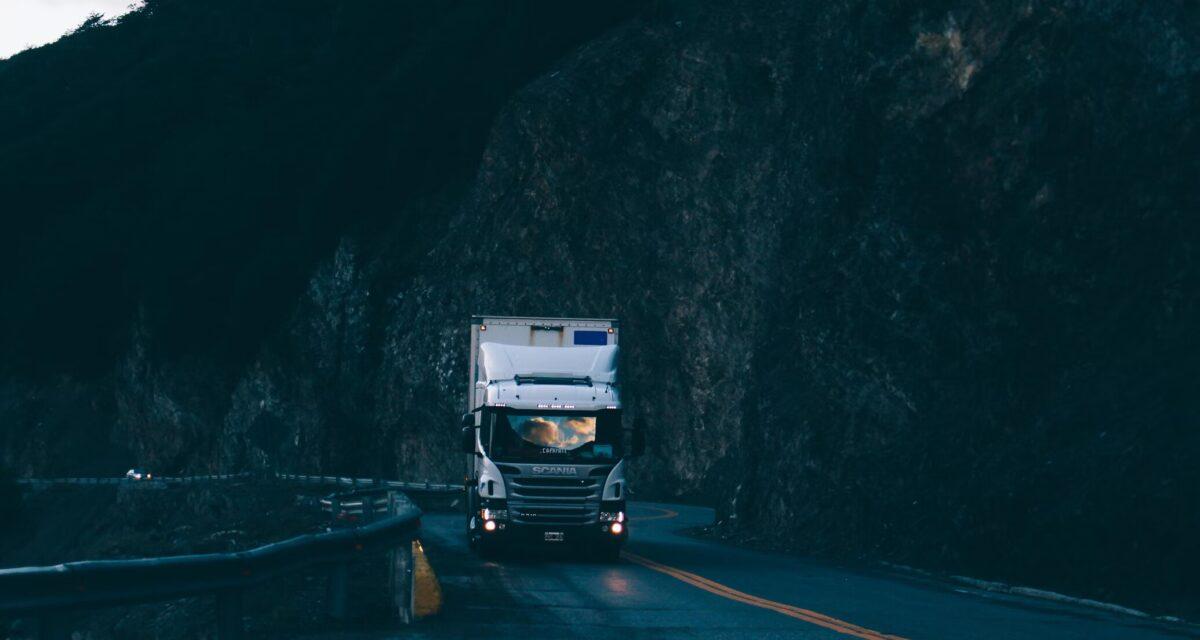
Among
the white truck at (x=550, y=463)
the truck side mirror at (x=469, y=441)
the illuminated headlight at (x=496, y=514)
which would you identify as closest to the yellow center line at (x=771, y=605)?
the white truck at (x=550, y=463)

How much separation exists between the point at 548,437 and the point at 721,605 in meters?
7.30

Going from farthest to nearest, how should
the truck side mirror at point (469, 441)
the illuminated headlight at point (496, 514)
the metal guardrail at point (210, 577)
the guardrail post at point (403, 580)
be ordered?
the truck side mirror at point (469, 441), the illuminated headlight at point (496, 514), the guardrail post at point (403, 580), the metal guardrail at point (210, 577)

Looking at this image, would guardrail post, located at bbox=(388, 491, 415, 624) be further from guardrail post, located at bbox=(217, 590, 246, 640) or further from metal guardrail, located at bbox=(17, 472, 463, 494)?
metal guardrail, located at bbox=(17, 472, 463, 494)

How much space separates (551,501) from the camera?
2280cm

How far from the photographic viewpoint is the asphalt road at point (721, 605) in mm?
13641

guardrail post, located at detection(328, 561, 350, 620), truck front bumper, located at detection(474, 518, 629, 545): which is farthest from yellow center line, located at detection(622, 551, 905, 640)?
guardrail post, located at detection(328, 561, 350, 620)

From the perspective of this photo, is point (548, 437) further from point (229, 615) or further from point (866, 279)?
point (866, 279)

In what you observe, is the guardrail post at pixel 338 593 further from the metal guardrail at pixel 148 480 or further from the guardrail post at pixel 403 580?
the metal guardrail at pixel 148 480

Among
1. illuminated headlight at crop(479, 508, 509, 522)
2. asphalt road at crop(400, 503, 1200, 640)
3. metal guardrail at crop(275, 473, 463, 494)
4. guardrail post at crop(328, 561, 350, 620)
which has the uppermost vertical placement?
metal guardrail at crop(275, 473, 463, 494)

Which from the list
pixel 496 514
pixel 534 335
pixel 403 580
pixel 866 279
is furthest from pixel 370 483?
pixel 403 580

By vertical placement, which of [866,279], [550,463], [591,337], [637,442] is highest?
[866,279]

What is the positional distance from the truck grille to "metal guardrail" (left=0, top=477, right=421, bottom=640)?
789cm

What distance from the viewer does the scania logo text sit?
22781 mm

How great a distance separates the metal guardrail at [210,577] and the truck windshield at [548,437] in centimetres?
805
